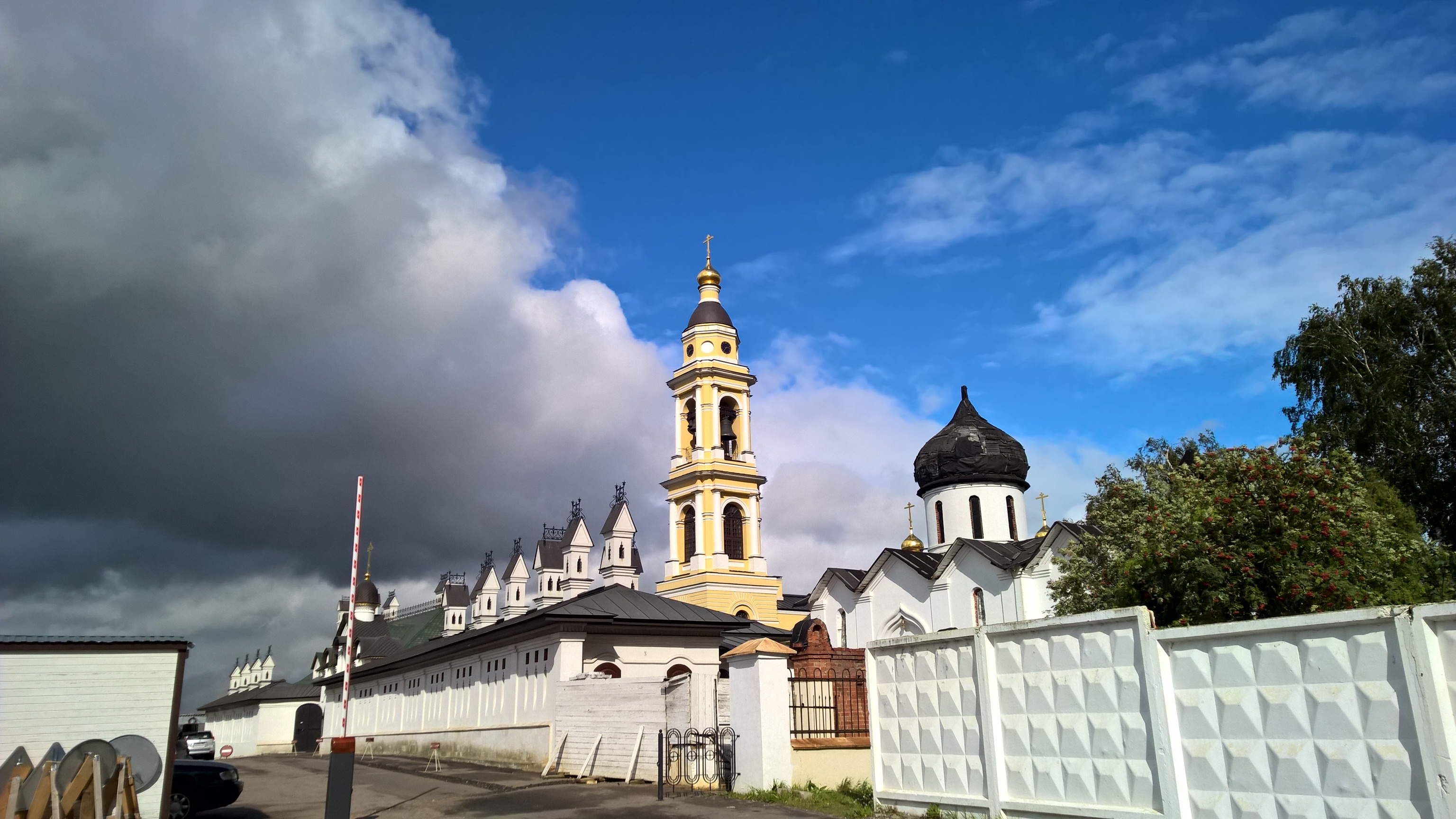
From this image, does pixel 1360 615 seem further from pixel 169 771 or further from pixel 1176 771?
pixel 169 771

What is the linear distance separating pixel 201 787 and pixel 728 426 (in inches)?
1493

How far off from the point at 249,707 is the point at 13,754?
5930 centimetres

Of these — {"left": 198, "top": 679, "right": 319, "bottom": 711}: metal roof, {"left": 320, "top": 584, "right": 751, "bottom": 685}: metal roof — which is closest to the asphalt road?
{"left": 320, "top": 584, "right": 751, "bottom": 685}: metal roof

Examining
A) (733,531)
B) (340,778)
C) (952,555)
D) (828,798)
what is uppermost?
(733,531)

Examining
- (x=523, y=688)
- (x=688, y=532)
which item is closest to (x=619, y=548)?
(x=688, y=532)

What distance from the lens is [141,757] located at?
36.6 feet

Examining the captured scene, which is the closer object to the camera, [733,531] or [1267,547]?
[1267,547]

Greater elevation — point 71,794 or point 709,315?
point 709,315

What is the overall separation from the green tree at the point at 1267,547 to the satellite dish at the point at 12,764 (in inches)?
674

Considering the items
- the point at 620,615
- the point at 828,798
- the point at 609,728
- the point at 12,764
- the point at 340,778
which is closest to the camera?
the point at 12,764

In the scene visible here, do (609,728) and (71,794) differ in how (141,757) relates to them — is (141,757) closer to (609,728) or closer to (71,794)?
(71,794)

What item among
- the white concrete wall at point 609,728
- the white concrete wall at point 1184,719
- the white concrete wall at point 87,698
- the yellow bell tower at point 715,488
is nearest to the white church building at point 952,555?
the yellow bell tower at point 715,488

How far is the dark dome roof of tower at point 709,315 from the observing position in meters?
52.9

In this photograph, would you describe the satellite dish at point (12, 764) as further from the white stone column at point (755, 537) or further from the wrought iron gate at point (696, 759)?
the white stone column at point (755, 537)
